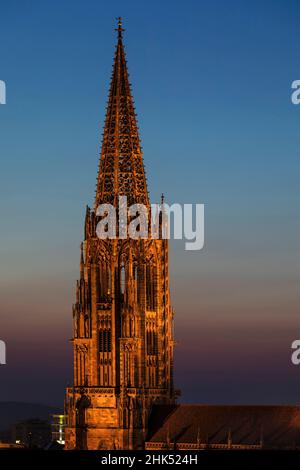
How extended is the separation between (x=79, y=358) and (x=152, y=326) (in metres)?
7.48

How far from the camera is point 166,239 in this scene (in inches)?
6634

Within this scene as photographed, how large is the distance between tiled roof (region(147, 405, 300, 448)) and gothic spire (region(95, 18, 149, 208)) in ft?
67.0

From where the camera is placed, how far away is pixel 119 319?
165 m

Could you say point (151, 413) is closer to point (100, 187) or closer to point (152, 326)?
point (152, 326)

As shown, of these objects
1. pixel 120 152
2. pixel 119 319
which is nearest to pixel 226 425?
pixel 119 319

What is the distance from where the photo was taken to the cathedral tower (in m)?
164

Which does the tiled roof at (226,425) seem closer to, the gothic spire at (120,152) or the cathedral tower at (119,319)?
the cathedral tower at (119,319)

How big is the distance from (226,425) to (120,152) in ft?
90.7

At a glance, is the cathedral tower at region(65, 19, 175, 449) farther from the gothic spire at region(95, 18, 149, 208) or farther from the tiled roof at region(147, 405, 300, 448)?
the tiled roof at region(147, 405, 300, 448)

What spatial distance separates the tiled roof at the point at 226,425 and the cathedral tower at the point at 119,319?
2.26 meters

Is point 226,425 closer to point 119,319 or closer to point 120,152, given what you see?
point 119,319
